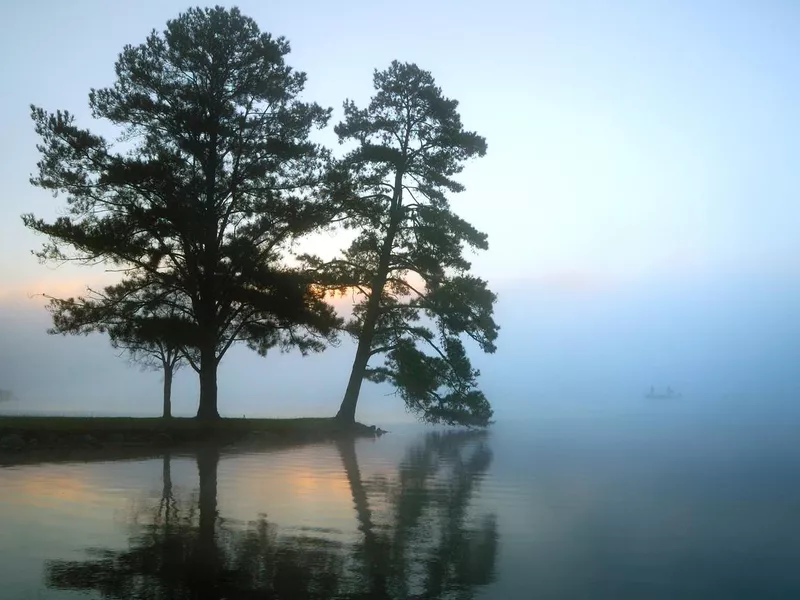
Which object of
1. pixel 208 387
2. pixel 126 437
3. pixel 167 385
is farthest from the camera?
pixel 167 385

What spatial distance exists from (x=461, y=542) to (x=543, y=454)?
37.2 feet

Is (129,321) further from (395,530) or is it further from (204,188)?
(395,530)

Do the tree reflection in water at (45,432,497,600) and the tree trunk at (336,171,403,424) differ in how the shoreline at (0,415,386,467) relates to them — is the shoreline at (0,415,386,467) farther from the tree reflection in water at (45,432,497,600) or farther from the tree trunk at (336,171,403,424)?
the tree reflection in water at (45,432,497,600)

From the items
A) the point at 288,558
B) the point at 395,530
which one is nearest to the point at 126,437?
the point at 395,530

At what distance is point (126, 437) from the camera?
18.3 m

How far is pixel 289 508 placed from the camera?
990 cm

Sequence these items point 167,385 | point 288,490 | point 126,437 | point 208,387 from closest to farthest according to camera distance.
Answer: point 288,490 < point 126,437 < point 208,387 < point 167,385

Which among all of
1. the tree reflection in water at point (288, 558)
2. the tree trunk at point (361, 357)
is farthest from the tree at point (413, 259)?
the tree reflection in water at point (288, 558)

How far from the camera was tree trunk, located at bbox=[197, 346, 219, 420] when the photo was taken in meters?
23.0

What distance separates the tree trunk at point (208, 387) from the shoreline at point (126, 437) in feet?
2.21

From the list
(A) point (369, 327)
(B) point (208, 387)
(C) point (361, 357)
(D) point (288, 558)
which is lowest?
(D) point (288, 558)

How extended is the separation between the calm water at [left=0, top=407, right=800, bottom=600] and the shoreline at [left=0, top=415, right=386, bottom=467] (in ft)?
7.15

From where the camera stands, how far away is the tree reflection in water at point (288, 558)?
20.4 feet

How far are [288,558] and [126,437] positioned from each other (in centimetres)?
1247
